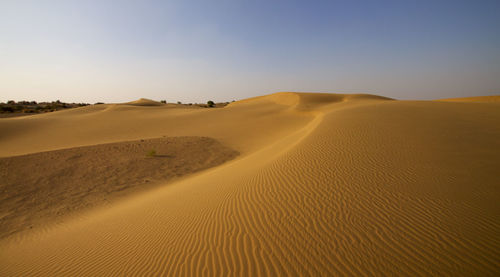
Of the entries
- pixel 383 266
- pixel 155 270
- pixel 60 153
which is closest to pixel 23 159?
pixel 60 153

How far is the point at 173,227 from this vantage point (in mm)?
3930

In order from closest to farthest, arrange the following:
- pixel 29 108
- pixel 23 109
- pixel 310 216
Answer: pixel 310 216 → pixel 23 109 → pixel 29 108

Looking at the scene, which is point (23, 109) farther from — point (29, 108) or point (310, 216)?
point (310, 216)

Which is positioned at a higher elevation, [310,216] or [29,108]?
[29,108]

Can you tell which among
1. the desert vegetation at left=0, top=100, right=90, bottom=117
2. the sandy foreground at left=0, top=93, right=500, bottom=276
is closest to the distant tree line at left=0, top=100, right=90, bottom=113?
the desert vegetation at left=0, top=100, right=90, bottom=117

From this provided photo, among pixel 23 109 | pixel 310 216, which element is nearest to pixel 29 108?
pixel 23 109

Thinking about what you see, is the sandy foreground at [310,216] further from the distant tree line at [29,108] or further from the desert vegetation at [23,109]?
the distant tree line at [29,108]

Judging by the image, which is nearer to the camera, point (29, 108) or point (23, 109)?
point (23, 109)

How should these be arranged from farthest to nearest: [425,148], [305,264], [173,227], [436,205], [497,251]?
[425,148] → [173,227] → [436,205] → [305,264] → [497,251]

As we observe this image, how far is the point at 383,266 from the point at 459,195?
7.74 ft

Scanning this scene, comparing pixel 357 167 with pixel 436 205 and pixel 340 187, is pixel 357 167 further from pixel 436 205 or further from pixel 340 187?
pixel 436 205

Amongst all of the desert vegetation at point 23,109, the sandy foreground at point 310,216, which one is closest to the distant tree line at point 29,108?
the desert vegetation at point 23,109

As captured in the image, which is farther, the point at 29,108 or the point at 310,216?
the point at 29,108

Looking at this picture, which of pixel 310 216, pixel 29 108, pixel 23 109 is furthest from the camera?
pixel 29 108
